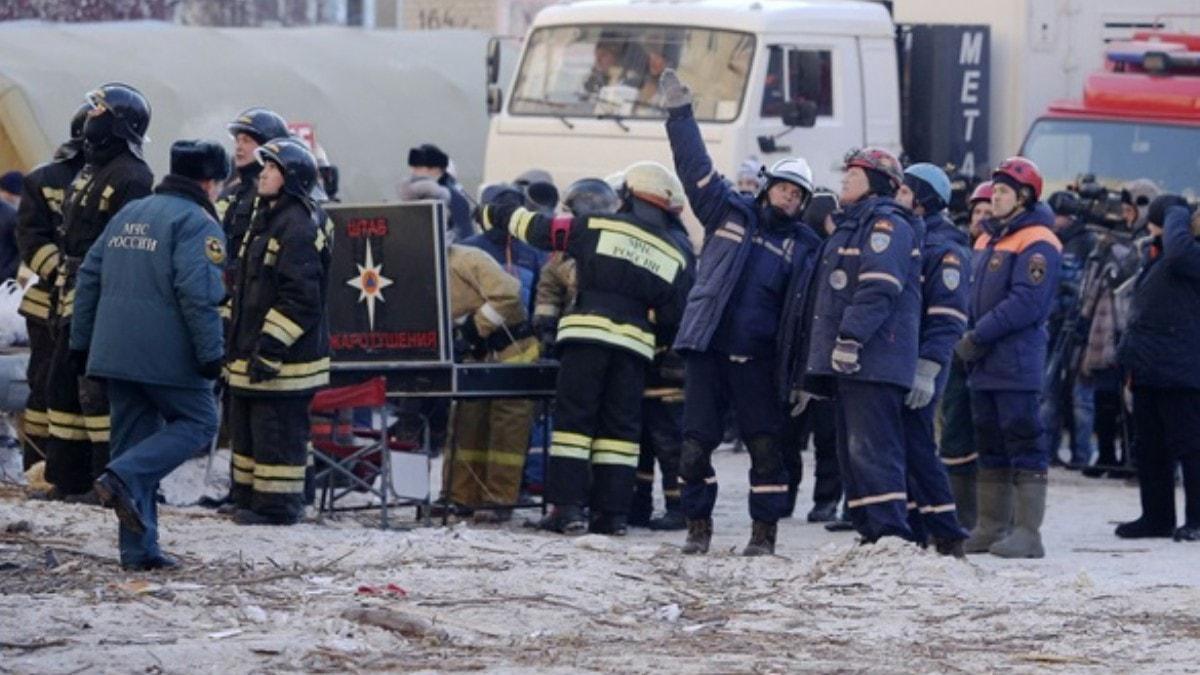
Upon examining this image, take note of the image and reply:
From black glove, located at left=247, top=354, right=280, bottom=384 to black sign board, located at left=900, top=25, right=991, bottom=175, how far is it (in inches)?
386

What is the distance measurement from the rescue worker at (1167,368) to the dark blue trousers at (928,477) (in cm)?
214

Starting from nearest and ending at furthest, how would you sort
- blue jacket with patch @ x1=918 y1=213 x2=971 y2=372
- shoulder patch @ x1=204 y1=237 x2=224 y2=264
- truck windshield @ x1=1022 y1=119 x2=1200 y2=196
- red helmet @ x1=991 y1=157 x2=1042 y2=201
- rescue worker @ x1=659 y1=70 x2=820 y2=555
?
shoulder patch @ x1=204 y1=237 x2=224 y2=264
rescue worker @ x1=659 y1=70 x2=820 y2=555
blue jacket with patch @ x1=918 y1=213 x2=971 y2=372
red helmet @ x1=991 y1=157 x2=1042 y2=201
truck windshield @ x1=1022 y1=119 x2=1200 y2=196

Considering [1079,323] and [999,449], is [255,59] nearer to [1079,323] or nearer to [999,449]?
[1079,323]

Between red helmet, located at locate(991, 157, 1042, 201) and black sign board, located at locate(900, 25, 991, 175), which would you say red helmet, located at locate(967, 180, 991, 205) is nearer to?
red helmet, located at locate(991, 157, 1042, 201)

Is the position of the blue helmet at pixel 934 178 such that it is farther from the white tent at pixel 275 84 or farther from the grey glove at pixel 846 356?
the white tent at pixel 275 84

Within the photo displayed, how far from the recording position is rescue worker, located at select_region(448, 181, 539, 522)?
1390 centimetres

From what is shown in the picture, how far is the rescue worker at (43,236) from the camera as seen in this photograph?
42.5ft

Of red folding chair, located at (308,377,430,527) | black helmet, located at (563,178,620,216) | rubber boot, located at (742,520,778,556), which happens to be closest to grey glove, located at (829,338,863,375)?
rubber boot, located at (742,520,778,556)

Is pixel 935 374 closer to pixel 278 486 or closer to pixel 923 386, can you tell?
pixel 923 386

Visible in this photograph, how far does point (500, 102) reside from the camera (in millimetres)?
21094

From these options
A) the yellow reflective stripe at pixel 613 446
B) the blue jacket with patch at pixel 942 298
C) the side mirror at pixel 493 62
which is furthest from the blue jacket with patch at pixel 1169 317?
the side mirror at pixel 493 62

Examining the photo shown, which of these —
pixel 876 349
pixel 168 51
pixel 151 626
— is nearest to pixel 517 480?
pixel 876 349

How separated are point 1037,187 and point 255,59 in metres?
12.4

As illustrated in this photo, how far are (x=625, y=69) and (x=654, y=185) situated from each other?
7.21m
